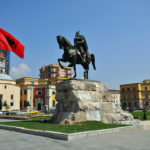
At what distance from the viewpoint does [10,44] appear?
1073cm

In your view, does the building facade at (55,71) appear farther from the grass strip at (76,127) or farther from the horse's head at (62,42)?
the grass strip at (76,127)

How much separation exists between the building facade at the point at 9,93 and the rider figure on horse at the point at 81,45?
46.3m

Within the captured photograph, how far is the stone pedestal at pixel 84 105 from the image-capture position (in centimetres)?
1205

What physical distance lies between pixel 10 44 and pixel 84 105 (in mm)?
5240

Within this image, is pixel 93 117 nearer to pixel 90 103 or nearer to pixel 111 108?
pixel 90 103

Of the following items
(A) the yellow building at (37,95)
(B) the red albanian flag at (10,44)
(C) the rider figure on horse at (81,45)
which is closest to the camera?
(B) the red albanian flag at (10,44)

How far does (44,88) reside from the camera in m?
68.1

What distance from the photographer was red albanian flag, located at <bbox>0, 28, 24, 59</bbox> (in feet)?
33.9

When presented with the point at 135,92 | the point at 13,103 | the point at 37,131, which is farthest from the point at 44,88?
the point at 37,131

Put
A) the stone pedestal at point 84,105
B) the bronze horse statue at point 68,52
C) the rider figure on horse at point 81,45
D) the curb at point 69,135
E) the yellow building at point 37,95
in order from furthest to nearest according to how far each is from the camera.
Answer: the yellow building at point 37,95, the rider figure on horse at point 81,45, the bronze horse statue at point 68,52, the stone pedestal at point 84,105, the curb at point 69,135

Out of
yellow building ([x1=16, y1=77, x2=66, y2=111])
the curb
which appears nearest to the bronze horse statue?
the curb

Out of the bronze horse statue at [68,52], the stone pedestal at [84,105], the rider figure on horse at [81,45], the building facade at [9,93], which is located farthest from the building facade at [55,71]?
the stone pedestal at [84,105]

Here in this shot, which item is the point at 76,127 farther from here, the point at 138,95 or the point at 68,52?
the point at 138,95

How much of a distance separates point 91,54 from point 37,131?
789 centimetres
